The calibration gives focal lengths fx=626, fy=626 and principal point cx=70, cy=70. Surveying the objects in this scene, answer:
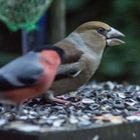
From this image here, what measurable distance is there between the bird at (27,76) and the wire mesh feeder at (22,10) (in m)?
1.44

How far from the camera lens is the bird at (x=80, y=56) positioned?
2.74m

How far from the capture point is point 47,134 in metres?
2.22

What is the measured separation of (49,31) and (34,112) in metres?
1.67

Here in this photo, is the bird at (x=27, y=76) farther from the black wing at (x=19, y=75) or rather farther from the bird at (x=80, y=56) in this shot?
the bird at (x=80, y=56)

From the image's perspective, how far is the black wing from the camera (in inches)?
90.4

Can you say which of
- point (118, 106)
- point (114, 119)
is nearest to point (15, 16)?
point (118, 106)

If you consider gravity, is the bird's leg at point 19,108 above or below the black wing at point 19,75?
below

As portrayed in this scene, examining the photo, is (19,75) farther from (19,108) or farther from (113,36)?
(113,36)

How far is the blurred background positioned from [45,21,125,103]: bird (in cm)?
181

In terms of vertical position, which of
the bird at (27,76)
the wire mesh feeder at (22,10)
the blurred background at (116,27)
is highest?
the wire mesh feeder at (22,10)

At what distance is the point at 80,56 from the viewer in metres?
2.81

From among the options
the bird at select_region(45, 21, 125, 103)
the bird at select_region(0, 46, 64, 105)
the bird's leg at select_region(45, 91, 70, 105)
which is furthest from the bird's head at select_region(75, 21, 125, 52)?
the bird at select_region(0, 46, 64, 105)

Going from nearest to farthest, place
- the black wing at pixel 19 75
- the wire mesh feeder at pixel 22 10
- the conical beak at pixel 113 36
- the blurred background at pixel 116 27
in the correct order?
1. the black wing at pixel 19 75
2. the conical beak at pixel 113 36
3. the wire mesh feeder at pixel 22 10
4. the blurred background at pixel 116 27

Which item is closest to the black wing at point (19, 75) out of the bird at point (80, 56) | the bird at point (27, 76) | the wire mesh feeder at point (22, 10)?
the bird at point (27, 76)
